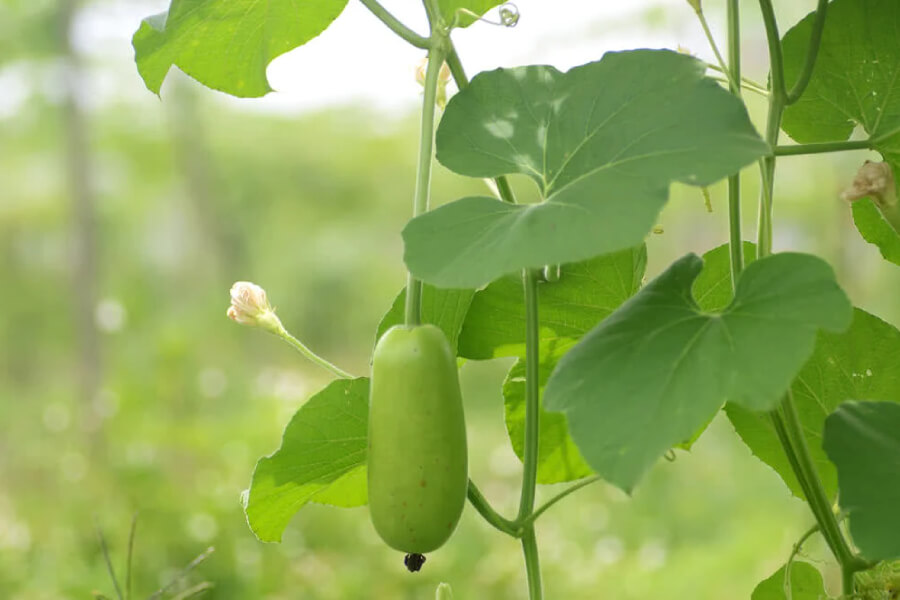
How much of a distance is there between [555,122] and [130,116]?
6551 millimetres

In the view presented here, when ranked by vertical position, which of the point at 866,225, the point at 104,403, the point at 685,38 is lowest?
the point at 104,403

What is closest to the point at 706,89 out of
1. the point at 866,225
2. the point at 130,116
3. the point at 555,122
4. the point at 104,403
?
the point at 555,122

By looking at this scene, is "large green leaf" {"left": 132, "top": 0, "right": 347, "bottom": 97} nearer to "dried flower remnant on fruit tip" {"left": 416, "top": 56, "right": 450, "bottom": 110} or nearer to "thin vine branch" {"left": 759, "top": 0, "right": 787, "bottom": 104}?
"dried flower remnant on fruit tip" {"left": 416, "top": 56, "right": 450, "bottom": 110}

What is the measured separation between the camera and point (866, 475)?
0.35 m

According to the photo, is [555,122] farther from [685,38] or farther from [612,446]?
[685,38]

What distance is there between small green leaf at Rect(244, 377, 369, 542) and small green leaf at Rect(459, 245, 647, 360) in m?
0.07

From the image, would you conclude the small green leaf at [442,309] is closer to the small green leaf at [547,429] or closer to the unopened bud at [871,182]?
the small green leaf at [547,429]

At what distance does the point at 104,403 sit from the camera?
8.95ft

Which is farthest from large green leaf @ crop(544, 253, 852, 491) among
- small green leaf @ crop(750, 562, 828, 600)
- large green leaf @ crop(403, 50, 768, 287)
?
small green leaf @ crop(750, 562, 828, 600)

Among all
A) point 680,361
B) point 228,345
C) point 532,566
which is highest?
point 680,361

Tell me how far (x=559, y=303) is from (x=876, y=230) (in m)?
0.17

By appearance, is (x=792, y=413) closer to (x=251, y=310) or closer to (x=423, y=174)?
(x=423, y=174)

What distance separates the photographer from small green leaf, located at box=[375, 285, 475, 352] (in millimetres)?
460

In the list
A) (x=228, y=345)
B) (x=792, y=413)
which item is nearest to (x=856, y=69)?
(x=792, y=413)
